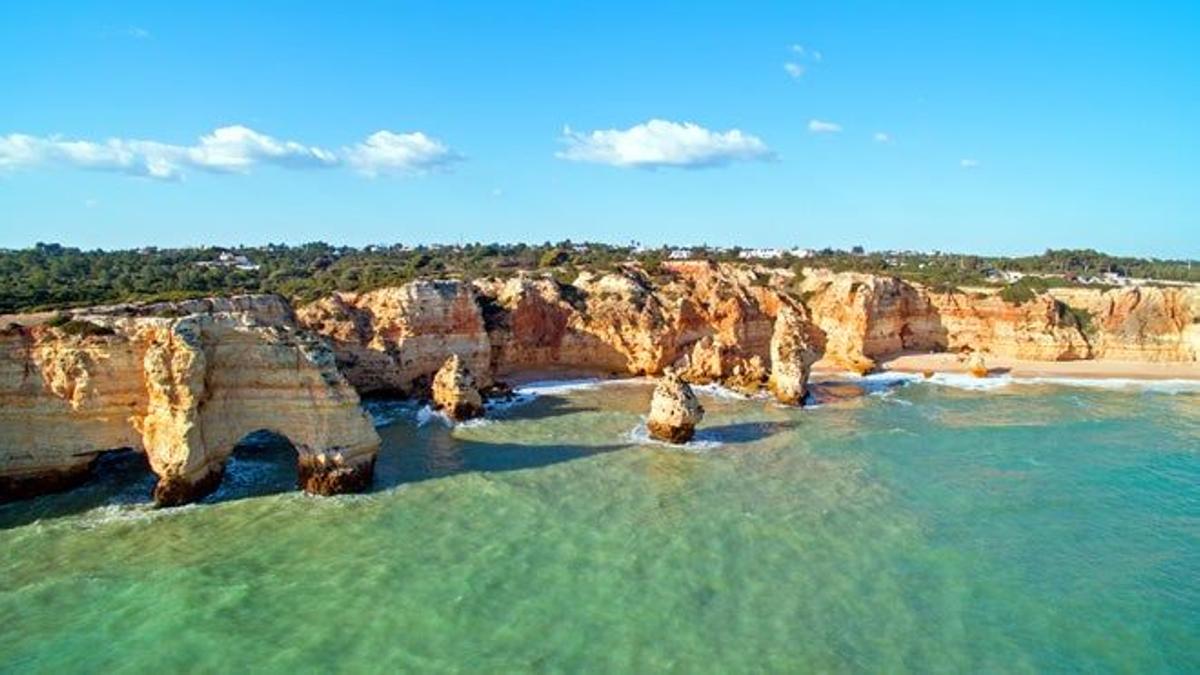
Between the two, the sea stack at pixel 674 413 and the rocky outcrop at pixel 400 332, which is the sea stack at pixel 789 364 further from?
the rocky outcrop at pixel 400 332

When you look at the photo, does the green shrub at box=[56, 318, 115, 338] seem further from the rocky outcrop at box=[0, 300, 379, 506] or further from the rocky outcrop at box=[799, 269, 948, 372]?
the rocky outcrop at box=[799, 269, 948, 372]

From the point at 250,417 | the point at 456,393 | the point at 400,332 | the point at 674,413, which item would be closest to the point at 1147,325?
the point at 674,413

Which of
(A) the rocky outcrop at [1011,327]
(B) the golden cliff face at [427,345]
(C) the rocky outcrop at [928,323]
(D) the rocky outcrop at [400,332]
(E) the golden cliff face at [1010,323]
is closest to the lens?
(B) the golden cliff face at [427,345]

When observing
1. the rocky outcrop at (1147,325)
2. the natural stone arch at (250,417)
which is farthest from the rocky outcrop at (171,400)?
the rocky outcrop at (1147,325)

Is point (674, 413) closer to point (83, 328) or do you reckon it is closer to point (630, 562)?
point (630, 562)

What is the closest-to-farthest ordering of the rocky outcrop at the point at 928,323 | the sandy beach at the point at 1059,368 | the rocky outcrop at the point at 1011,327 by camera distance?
the sandy beach at the point at 1059,368 → the rocky outcrop at the point at 928,323 → the rocky outcrop at the point at 1011,327

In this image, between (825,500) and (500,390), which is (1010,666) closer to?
(825,500)
